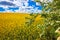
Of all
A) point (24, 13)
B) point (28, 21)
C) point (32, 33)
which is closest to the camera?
point (28, 21)

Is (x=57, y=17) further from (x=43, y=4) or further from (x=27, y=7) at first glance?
(x=27, y=7)

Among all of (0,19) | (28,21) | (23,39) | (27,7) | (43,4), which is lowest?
(23,39)

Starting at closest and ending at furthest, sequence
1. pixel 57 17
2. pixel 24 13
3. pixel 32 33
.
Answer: pixel 57 17 → pixel 24 13 → pixel 32 33

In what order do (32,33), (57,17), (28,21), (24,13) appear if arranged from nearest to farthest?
(57,17) → (28,21) → (24,13) → (32,33)

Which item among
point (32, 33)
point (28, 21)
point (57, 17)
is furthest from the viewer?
point (32, 33)

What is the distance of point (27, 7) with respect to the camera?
3.07 m

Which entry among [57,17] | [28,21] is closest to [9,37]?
[28,21]

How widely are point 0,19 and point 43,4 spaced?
1.62 m

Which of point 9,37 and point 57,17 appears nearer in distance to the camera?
point 57,17

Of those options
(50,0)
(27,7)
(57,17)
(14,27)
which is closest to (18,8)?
(27,7)

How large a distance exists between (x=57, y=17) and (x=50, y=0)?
0.28 m

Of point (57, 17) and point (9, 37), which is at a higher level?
point (57, 17)

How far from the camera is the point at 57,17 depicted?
64.1 inches

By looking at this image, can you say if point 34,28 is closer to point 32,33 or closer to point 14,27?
point 32,33
